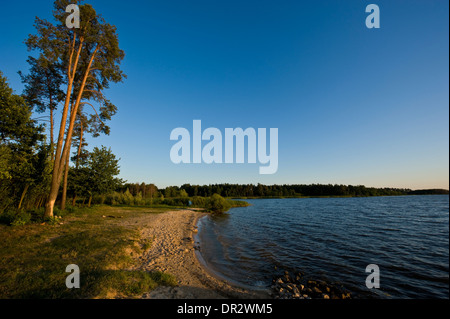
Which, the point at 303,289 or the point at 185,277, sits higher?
the point at 185,277

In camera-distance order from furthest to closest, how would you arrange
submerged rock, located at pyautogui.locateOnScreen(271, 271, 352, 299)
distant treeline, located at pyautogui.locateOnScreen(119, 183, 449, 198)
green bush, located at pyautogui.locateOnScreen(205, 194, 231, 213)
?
distant treeline, located at pyautogui.locateOnScreen(119, 183, 449, 198), green bush, located at pyautogui.locateOnScreen(205, 194, 231, 213), submerged rock, located at pyautogui.locateOnScreen(271, 271, 352, 299)

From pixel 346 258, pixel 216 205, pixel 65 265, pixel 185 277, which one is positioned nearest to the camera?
pixel 65 265

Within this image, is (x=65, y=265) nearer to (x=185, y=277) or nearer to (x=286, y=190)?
(x=185, y=277)

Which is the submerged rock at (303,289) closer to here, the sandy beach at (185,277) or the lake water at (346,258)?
the lake water at (346,258)

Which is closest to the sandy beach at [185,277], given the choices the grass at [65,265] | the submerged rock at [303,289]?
the grass at [65,265]

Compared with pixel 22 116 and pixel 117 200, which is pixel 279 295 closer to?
pixel 22 116

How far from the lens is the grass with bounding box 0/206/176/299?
521 cm

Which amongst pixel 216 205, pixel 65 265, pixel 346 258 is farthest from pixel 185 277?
pixel 216 205

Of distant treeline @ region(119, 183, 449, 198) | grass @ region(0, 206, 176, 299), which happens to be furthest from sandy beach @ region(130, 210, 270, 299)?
distant treeline @ region(119, 183, 449, 198)

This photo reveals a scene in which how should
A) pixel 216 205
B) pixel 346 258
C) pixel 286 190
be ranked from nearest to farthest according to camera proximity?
pixel 346 258, pixel 216 205, pixel 286 190

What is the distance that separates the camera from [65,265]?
22.6 ft

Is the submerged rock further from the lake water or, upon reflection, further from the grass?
the grass
